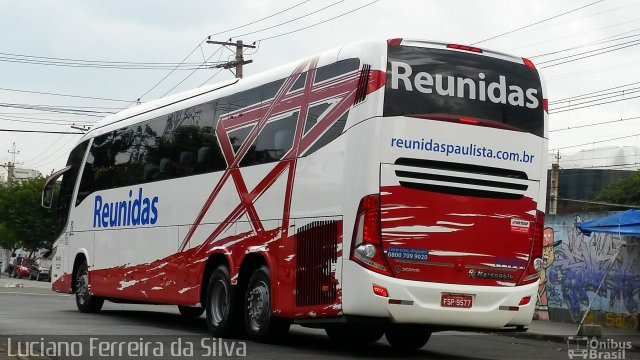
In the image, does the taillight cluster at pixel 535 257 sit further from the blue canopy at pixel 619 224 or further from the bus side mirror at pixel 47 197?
the bus side mirror at pixel 47 197

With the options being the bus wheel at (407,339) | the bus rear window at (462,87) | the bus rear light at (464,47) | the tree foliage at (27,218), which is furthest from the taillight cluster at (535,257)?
the tree foliage at (27,218)

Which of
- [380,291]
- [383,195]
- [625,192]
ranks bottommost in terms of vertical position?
[380,291]

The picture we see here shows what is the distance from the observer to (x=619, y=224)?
18.2 meters

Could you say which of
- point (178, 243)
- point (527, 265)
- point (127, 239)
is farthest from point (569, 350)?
point (127, 239)

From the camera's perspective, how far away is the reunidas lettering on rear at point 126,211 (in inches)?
676

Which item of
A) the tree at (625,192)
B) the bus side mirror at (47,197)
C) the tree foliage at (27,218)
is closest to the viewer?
the bus side mirror at (47,197)

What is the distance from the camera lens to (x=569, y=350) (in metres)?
15.8

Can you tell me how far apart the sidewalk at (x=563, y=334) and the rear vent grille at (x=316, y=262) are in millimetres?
6133

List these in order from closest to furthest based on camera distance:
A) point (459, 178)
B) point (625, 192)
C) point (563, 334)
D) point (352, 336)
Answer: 1. point (459, 178)
2. point (352, 336)
3. point (563, 334)
4. point (625, 192)

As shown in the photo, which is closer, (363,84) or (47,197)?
(363,84)

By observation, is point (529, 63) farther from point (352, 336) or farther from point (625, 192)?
point (625, 192)

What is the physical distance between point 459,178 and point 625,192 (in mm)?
67331

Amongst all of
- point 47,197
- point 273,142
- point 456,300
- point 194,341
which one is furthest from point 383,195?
point 47,197

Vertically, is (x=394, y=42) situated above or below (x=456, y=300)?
above
